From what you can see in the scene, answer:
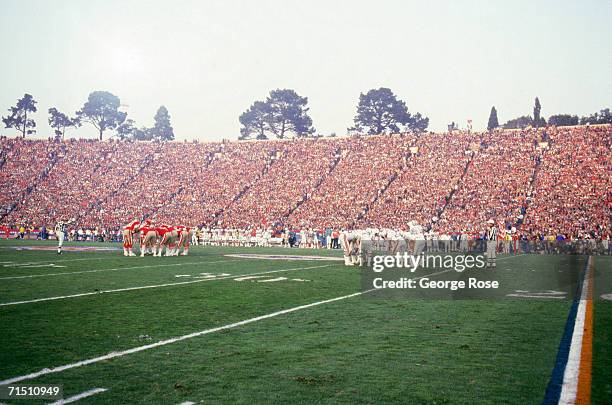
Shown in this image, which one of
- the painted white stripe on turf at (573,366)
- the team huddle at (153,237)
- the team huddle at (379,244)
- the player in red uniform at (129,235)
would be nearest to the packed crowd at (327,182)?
the team huddle at (379,244)

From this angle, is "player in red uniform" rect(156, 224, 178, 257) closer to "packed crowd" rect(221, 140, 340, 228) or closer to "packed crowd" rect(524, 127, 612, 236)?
"packed crowd" rect(221, 140, 340, 228)

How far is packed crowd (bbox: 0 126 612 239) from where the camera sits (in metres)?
46.1

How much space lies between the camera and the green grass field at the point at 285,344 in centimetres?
568

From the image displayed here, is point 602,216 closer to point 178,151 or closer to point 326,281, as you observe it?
point 326,281

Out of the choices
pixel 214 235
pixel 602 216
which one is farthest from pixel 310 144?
pixel 602 216

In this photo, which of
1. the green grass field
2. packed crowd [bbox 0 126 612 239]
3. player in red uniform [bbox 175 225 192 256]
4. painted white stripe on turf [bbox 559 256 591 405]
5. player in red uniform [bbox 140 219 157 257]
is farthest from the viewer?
packed crowd [bbox 0 126 612 239]

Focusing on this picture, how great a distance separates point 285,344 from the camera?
25.5ft

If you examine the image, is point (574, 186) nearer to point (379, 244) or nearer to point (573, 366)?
point (379, 244)

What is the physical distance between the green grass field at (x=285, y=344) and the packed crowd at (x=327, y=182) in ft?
108

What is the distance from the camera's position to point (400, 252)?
23.8m

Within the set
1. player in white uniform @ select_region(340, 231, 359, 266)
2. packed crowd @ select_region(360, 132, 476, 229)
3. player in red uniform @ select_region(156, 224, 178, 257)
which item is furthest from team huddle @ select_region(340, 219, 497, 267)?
packed crowd @ select_region(360, 132, 476, 229)

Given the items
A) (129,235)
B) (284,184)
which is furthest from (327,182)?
(129,235)

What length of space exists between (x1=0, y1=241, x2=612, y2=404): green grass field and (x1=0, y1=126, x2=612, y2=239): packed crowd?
1293 inches

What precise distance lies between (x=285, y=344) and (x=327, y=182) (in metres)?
49.2
